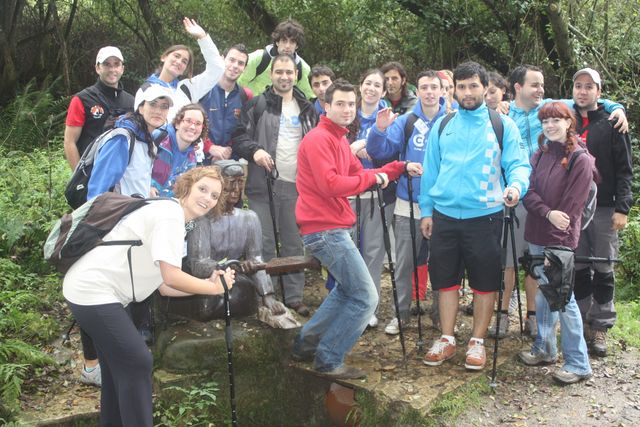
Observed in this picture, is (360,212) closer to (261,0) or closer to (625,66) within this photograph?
(625,66)

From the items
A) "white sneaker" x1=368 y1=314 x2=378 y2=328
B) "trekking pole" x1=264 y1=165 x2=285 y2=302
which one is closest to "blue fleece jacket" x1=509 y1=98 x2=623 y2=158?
"white sneaker" x1=368 y1=314 x2=378 y2=328

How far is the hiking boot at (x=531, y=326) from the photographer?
6320 millimetres

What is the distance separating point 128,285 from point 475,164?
9.50ft

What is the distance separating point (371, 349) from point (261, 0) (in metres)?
8.76

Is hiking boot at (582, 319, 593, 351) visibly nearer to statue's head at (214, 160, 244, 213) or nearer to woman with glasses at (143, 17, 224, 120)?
statue's head at (214, 160, 244, 213)

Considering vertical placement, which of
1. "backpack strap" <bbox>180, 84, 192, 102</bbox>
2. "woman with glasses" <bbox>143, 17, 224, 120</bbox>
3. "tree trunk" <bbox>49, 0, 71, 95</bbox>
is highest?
"tree trunk" <bbox>49, 0, 71, 95</bbox>

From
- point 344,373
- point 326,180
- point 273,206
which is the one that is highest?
point 326,180

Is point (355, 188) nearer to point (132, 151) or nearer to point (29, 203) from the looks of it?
point (132, 151)

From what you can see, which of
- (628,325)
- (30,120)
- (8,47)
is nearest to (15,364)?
(628,325)

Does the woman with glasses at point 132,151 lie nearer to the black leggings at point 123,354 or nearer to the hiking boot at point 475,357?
the black leggings at point 123,354

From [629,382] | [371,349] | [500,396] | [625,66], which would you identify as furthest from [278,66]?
[625,66]

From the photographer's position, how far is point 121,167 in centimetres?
480

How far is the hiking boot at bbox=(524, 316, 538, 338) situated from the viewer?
6.32 m

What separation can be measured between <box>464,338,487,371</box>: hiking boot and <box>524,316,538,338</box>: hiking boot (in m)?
0.93
